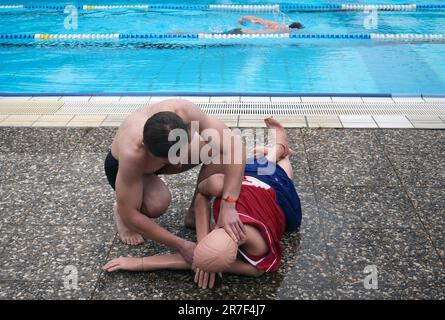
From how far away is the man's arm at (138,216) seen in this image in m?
3.10

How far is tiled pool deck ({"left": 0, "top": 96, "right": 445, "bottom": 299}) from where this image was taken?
10.3 feet

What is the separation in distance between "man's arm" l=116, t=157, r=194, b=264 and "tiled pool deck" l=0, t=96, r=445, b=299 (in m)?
0.20

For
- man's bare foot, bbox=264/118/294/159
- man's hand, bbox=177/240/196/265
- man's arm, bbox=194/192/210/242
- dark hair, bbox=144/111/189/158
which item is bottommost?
man's hand, bbox=177/240/196/265

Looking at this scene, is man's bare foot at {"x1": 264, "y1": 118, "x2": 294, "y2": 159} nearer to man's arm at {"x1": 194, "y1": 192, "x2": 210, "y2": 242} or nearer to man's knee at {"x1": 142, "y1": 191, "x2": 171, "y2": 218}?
man's arm at {"x1": 194, "y1": 192, "x2": 210, "y2": 242}

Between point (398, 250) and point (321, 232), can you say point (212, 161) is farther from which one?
point (398, 250)

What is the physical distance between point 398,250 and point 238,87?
433cm

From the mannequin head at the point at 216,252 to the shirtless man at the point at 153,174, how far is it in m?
0.06

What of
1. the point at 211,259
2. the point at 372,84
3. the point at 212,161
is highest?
the point at 212,161

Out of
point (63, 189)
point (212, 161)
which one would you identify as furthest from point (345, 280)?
point (63, 189)

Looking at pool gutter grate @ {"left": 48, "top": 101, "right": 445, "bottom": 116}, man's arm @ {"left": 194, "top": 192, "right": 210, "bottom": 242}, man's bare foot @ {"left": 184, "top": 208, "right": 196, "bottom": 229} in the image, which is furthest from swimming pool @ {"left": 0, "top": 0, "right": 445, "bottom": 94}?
man's arm @ {"left": 194, "top": 192, "right": 210, "bottom": 242}

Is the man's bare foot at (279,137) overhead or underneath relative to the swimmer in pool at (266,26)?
overhead

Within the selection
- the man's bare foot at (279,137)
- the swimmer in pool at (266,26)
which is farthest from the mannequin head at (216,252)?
the swimmer in pool at (266,26)

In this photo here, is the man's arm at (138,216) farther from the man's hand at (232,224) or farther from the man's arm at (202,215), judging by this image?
the man's hand at (232,224)

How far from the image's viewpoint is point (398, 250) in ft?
11.2
